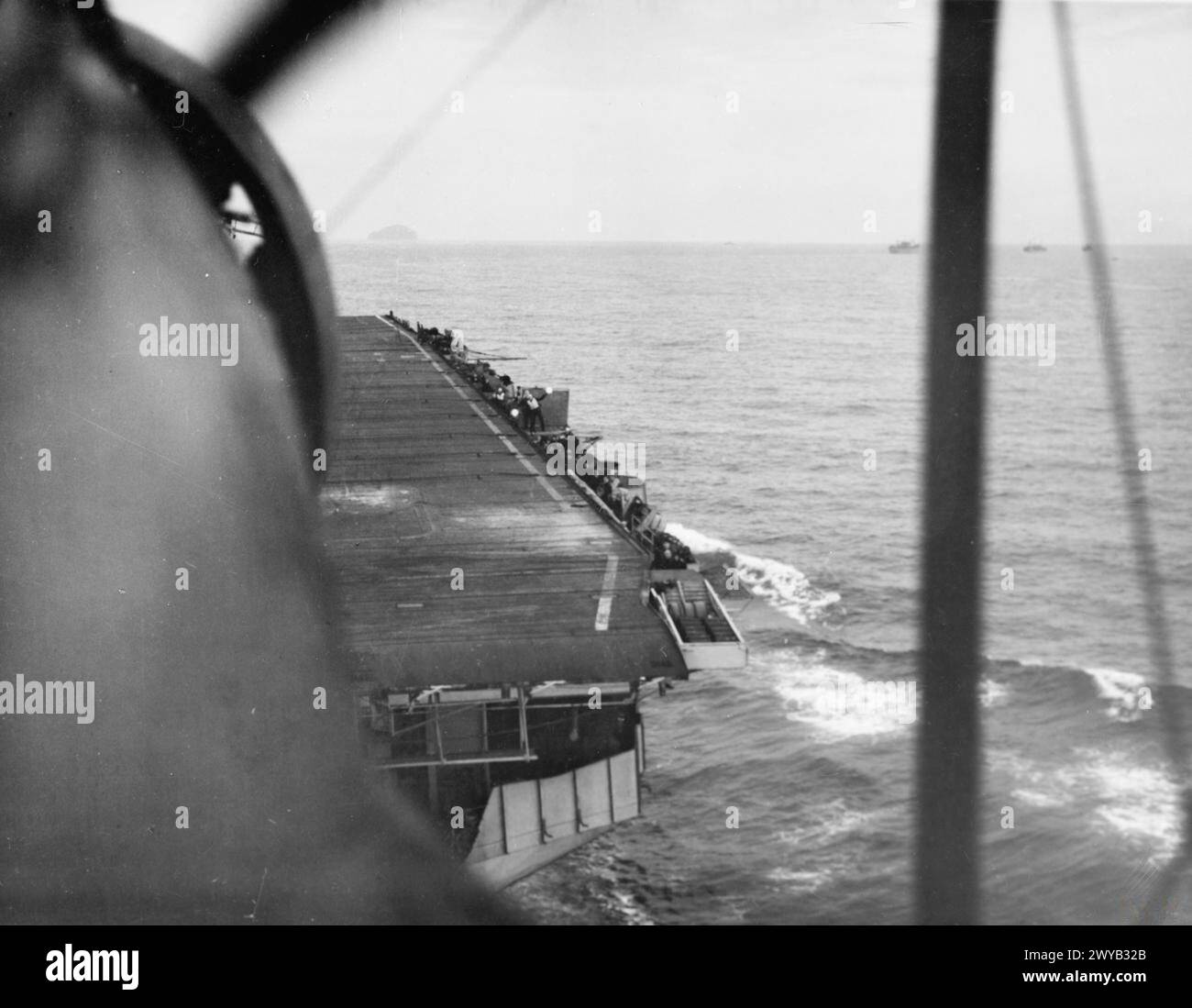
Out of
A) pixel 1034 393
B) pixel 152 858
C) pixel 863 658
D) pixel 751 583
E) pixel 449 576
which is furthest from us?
pixel 1034 393

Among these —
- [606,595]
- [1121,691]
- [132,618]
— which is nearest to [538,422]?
[606,595]

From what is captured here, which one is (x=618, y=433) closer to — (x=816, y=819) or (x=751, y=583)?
(x=751, y=583)

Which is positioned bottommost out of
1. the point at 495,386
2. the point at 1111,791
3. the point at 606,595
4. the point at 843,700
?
the point at 1111,791

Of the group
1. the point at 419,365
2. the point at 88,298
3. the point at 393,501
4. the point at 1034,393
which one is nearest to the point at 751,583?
the point at 419,365

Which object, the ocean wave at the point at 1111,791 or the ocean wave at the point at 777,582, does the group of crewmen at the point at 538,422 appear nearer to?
the ocean wave at the point at 777,582

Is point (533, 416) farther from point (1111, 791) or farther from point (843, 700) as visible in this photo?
point (1111, 791)

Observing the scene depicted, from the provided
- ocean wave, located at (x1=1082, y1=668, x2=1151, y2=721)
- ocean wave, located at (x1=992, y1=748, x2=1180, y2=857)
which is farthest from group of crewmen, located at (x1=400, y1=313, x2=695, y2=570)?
ocean wave, located at (x1=1082, y1=668, x2=1151, y2=721)
